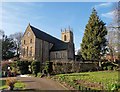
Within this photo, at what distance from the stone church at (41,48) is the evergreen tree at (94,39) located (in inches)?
493

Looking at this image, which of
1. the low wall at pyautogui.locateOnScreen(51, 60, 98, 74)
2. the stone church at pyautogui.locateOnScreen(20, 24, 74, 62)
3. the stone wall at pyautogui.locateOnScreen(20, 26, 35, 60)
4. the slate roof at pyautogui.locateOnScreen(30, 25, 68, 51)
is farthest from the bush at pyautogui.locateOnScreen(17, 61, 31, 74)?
the slate roof at pyautogui.locateOnScreen(30, 25, 68, 51)

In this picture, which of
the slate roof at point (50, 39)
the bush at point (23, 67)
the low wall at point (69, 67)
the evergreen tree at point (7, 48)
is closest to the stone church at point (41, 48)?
the slate roof at point (50, 39)

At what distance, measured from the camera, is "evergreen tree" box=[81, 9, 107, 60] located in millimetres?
35031

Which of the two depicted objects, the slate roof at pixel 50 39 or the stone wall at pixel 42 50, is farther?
the slate roof at pixel 50 39

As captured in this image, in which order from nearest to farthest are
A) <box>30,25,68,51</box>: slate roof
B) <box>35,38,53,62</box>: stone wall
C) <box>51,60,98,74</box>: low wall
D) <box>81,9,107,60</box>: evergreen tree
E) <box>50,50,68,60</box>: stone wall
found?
<box>51,60,98,74</box>: low wall, <box>81,9,107,60</box>: evergreen tree, <box>35,38,53,62</box>: stone wall, <box>30,25,68,51</box>: slate roof, <box>50,50,68,60</box>: stone wall

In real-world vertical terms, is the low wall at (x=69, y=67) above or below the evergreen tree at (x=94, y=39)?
below

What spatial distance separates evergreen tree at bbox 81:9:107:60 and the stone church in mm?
12519

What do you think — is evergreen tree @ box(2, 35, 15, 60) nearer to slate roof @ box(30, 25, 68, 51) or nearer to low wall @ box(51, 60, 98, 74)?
slate roof @ box(30, 25, 68, 51)

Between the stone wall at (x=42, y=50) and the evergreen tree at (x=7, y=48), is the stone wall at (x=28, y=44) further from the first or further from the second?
the evergreen tree at (x=7, y=48)

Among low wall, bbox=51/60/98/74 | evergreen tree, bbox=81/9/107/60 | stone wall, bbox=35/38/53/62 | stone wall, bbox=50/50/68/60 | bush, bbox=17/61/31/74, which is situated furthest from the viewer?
stone wall, bbox=50/50/68/60

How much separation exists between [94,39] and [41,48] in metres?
15.9

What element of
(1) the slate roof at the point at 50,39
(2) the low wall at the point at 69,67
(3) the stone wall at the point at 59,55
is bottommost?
(2) the low wall at the point at 69,67

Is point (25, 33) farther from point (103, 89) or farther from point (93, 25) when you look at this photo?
point (103, 89)

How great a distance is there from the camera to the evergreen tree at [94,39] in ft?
115
